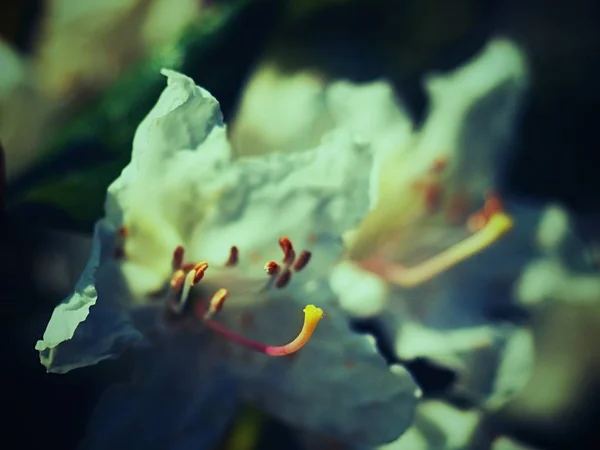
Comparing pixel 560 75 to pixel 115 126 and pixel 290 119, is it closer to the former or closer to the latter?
pixel 290 119

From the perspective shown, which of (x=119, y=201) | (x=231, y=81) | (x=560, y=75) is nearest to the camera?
(x=119, y=201)

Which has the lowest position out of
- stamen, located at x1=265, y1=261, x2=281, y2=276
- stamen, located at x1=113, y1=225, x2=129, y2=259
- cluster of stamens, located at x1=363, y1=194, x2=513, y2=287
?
cluster of stamens, located at x1=363, y1=194, x2=513, y2=287

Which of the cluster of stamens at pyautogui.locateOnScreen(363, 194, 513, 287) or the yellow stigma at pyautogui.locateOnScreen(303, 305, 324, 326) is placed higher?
the yellow stigma at pyautogui.locateOnScreen(303, 305, 324, 326)

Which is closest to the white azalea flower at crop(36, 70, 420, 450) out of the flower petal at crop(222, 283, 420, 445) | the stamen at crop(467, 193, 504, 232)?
the flower petal at crop(222, 283, 420, 445)

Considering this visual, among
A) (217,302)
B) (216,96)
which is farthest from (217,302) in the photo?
(216,96)

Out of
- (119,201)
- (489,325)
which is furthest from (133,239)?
(489,325)

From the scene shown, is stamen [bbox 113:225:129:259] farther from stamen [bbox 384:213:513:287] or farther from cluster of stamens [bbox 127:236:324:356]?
stamen [bbox 384:213:513:287]

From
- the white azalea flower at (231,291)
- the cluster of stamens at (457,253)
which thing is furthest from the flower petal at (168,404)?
the cluster of stamens at (457,253)

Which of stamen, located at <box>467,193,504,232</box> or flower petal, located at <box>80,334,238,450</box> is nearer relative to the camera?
flower petal, located at <box>80,334,238,450</box>
